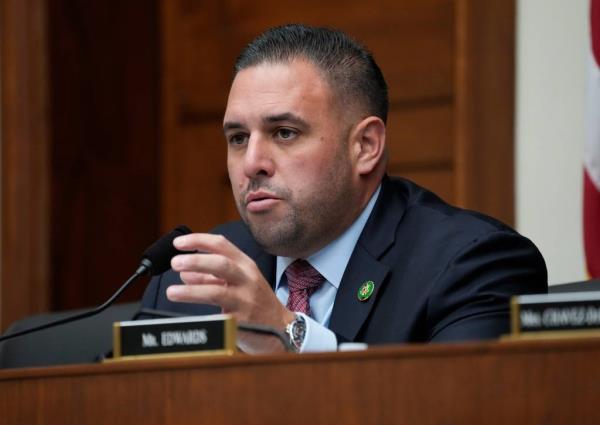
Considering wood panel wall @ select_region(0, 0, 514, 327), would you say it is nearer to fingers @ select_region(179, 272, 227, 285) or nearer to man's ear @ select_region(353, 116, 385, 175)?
man's ear @ select_region(353, 116, 385, 175)

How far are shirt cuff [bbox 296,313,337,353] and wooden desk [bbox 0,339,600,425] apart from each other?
1.87ft

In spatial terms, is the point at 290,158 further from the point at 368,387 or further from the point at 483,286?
the point at 368,387

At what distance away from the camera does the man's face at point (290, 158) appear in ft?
8.84

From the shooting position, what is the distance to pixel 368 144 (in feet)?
9.50

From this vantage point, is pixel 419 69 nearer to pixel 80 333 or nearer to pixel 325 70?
pixel 325 70

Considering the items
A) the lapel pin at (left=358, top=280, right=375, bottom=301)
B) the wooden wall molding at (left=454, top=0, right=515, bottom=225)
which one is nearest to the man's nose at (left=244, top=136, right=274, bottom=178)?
the lapel pin at (left=358, top=280, right=375, bottom=301)

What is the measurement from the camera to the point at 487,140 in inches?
154

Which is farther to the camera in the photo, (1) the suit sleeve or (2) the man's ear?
(2) the man's ear

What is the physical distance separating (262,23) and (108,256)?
1182 millimetres

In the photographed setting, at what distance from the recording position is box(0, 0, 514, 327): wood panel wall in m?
4.11

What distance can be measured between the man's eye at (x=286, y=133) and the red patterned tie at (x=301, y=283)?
307mm

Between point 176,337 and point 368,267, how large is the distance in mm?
1023

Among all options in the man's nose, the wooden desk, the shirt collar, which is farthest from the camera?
the shirt collar

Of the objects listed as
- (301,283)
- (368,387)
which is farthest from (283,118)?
(368,387)
